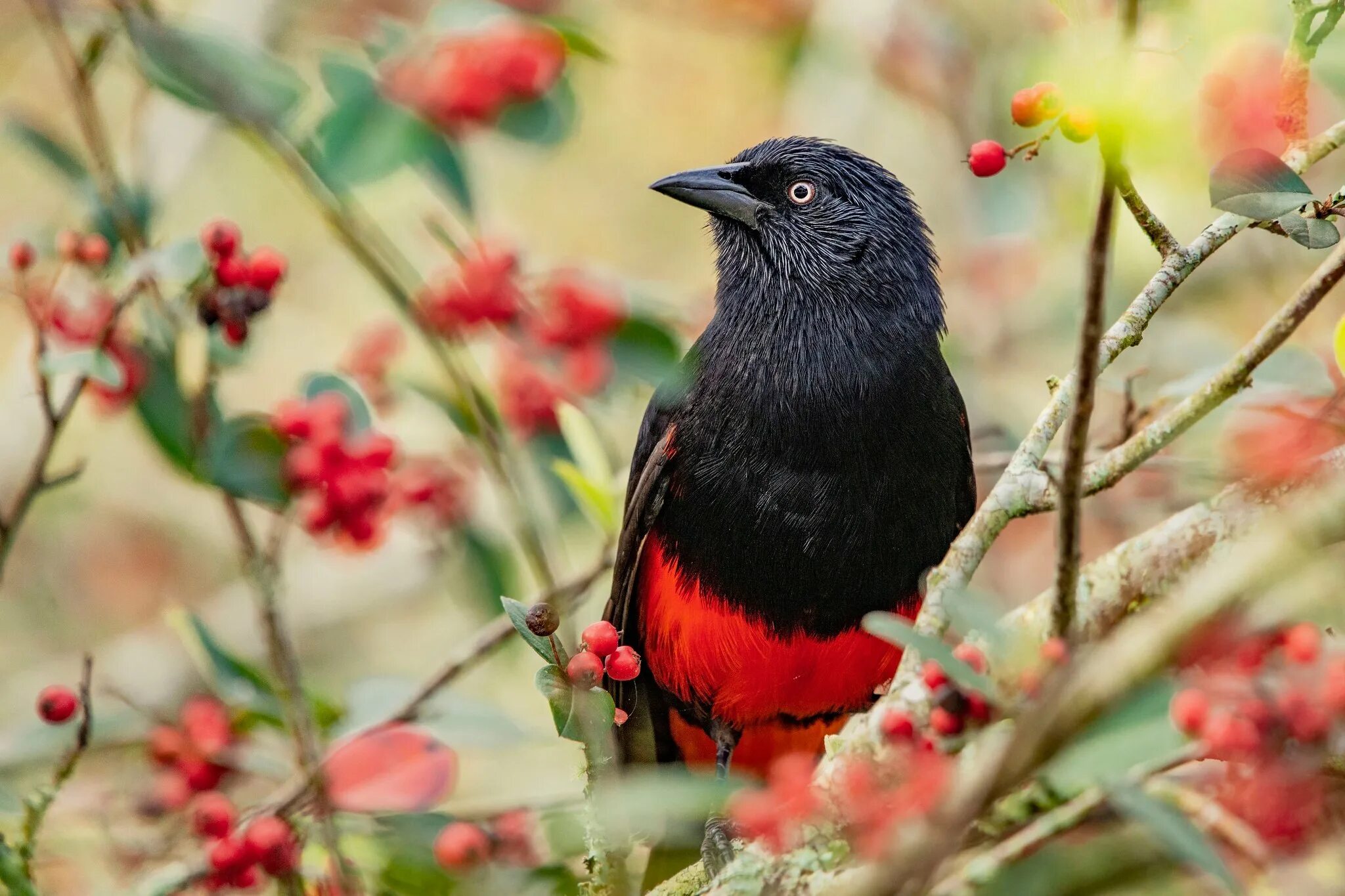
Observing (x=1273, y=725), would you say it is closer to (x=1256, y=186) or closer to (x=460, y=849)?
(x=1256, y=186)

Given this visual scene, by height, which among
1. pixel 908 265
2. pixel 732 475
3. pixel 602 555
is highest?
pixel 908 265

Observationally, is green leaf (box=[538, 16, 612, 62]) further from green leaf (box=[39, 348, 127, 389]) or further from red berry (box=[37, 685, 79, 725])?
red berry (box=[37, 685, 79, 725])

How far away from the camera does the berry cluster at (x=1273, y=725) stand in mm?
1830

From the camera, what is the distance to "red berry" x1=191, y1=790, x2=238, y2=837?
259 cm

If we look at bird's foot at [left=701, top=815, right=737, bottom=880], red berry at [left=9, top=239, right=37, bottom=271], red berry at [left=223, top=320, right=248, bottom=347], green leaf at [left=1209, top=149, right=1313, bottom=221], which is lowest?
bird's foot at [left=701, top=815, right=737, bottom=880]

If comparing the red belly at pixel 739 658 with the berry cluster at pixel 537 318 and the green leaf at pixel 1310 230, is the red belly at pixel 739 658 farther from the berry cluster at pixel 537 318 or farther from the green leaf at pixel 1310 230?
the green leaf at pixel 1310 230

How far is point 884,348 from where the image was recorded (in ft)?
11.0

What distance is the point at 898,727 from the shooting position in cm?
226

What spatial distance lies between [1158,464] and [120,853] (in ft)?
8.03

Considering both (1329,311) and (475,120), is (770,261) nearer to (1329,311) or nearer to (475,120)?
(475,120)

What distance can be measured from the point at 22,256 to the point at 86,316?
0.78 ft

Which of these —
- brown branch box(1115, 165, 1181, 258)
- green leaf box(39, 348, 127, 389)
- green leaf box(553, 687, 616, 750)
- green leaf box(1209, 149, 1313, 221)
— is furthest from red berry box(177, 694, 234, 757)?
green leaf box(1209, 149, 1313, 221)

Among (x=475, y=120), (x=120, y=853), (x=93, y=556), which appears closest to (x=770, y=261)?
(x=475, y=120)

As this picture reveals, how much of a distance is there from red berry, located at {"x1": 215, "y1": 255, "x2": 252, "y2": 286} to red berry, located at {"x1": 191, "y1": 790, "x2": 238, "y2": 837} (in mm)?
1018
